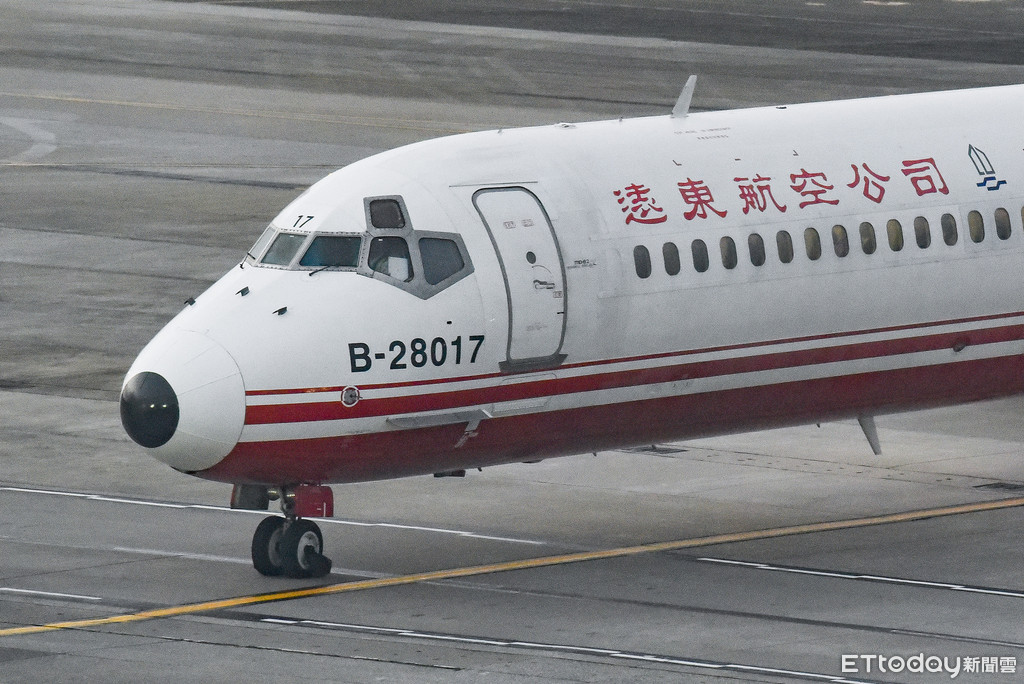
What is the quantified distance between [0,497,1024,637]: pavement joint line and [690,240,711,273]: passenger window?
11.0ft

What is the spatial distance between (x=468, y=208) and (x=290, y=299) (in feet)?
7.64

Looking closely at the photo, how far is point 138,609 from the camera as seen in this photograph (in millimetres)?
22312

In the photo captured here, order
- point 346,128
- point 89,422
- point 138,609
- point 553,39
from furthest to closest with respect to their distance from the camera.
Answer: point 553,39
point 346,128
point 89,422
point 138,609

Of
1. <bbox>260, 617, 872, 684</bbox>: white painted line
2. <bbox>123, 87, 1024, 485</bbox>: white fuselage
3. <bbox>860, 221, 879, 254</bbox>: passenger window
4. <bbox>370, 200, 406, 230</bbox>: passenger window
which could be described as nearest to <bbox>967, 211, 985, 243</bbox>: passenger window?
<bbox>123, 87, 1024, 485</bbox>: white fuselage

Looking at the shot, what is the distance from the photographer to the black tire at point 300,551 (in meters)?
23.4

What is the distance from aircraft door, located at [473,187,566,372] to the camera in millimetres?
23328

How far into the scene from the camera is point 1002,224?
26.9 meters

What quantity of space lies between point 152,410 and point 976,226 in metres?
10.9

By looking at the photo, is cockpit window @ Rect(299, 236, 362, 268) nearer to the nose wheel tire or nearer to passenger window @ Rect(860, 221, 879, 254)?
the nose wheel tire

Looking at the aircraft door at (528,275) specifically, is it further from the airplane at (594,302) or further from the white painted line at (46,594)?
the white painted line at (46,594)

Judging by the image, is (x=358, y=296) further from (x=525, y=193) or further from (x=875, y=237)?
(x=875, y=237)

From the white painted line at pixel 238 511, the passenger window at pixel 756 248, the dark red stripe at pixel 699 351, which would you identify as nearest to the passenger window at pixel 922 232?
the dark red stripe at pixel 699 351

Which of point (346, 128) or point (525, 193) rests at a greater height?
point (346, 128)

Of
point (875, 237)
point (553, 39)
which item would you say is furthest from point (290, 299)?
point (553, 39)
